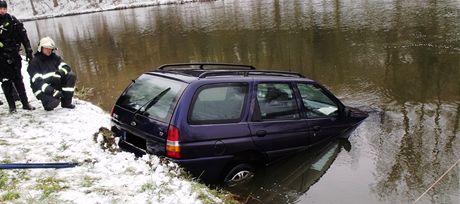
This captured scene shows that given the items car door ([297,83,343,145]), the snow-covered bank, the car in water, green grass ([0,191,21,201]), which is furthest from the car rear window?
the snow-covered bank

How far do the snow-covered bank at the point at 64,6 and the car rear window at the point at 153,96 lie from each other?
131 feet

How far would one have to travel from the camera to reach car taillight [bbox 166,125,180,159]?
18.2ft

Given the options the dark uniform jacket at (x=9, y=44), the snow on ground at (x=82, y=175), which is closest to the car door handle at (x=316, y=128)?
the snow on ground at (x=82, y=175)

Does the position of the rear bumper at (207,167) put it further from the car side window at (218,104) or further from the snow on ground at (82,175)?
the car side window at (218,104)

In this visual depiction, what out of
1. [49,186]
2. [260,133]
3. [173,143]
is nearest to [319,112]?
[260,133]

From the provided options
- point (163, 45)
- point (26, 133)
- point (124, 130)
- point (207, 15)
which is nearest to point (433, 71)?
point (124, 130)

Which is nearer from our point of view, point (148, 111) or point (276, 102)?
point (148, 111)

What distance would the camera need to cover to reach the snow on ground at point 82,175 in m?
5.15

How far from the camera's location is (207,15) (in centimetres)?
3219

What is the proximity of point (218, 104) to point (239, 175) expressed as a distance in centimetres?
109

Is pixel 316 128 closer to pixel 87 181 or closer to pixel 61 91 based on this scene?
pixel 87 181

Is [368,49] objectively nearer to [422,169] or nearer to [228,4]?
[422,169]

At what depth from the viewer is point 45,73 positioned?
840 cm

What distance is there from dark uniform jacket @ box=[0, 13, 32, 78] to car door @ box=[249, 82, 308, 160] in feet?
15.4
